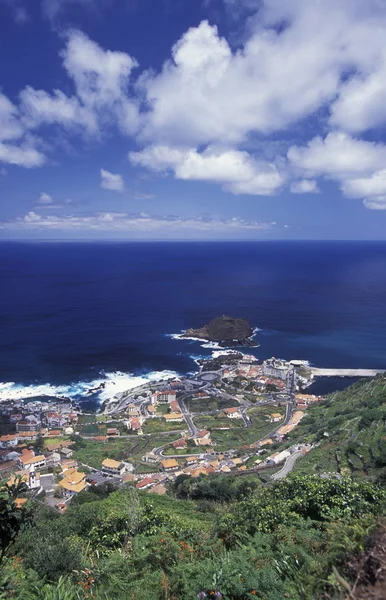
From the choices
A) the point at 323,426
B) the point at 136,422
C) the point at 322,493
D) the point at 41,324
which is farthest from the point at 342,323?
the point at 322,493

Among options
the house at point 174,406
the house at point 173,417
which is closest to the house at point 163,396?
the house at point 174,406

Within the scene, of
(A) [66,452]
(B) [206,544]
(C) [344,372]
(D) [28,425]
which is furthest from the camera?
(C) [344,372]

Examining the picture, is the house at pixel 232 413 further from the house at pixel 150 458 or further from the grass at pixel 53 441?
the grass at pixel 53 441

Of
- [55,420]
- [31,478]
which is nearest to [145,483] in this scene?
Result: [31,478]

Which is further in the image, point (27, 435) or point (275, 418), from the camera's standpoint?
point (275, 418)

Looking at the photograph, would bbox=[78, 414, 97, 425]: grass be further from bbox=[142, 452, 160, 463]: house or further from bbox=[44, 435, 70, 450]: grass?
bbox=[142, 452, 160, 463]: house

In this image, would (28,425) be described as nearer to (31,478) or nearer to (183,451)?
(31,478)

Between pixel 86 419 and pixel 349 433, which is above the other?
pixel 349 433
